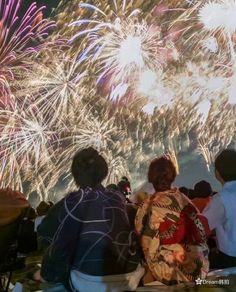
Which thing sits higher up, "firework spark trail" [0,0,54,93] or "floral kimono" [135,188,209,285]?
"firework spark trail" [0,0,54,93]

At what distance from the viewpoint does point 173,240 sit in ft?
9.34

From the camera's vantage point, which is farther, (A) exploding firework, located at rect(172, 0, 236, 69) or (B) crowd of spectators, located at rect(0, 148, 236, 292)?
(A) exploding firework, located at rect(172, 0, 236, 69)

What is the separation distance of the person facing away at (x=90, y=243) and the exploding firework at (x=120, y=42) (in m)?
6.69

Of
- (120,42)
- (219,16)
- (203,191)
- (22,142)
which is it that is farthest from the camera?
(219,16)

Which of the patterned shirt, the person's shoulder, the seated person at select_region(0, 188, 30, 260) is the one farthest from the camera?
the person's shoulder

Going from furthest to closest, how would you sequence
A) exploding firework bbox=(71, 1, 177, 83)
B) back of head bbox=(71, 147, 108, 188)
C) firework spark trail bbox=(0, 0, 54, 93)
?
1. exploding firework bbox=(71, 1, 177, 83)
2. firework spark trail bbox=(0, 0, 54, 93)
3. back of head bbox=(71, 147, 108, 188)

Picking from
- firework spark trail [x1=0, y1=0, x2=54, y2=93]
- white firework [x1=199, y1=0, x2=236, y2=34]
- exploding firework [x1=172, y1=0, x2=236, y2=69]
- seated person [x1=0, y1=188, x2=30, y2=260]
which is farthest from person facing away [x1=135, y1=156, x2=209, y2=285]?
exploding firework [x1=172, y1=0, x2=236, y2=69]

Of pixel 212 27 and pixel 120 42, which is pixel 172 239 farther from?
pixel 212 27

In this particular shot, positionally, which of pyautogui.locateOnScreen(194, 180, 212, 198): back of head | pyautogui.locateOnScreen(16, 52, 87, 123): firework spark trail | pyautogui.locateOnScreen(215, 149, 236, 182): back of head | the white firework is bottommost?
pyautogui.locateOnScreen(194, 180, 212, 198): back of head

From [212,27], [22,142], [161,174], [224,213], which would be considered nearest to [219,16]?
[212,27]

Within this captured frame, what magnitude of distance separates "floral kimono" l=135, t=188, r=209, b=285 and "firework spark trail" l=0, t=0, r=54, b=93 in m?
6.00

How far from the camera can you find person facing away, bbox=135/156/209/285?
9.33 ft

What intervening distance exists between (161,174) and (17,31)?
5.89m

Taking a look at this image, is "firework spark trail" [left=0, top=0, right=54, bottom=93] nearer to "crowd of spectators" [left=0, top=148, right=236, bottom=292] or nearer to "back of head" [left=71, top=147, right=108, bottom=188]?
"crowd of spectators" [left=0, top=148, right=236, bottom=292]
